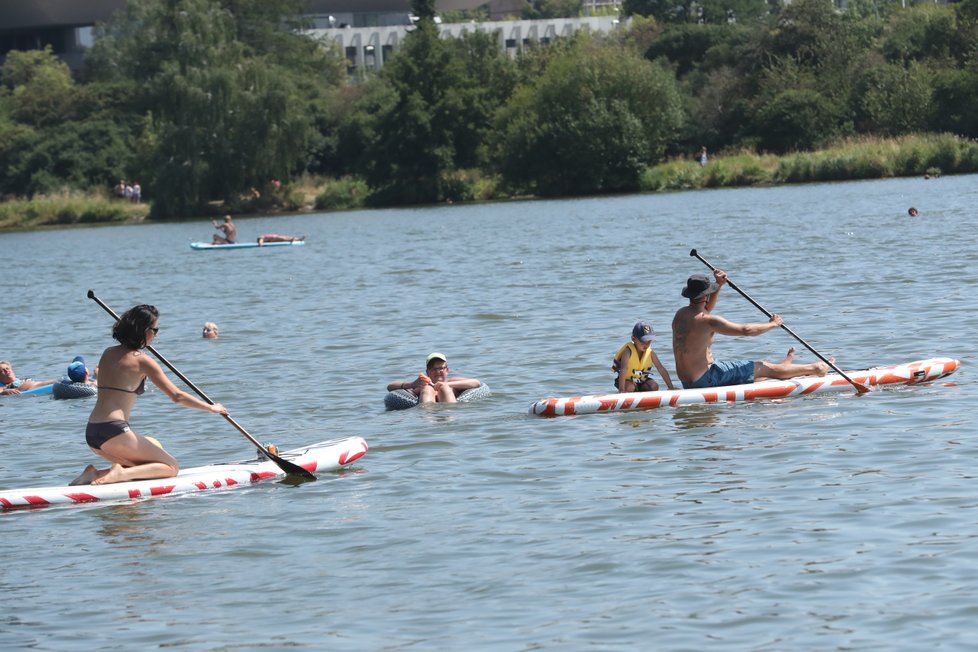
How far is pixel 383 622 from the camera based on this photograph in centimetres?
880

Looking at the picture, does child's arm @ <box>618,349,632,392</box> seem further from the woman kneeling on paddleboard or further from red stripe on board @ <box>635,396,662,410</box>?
the woman kneeling on paddleboard

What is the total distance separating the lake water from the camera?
8664mm

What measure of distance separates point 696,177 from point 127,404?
186 feet

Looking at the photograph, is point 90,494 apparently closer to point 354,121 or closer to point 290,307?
point 290,307

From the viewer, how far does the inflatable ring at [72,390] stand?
18797 mm

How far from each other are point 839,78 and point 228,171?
1134 inches

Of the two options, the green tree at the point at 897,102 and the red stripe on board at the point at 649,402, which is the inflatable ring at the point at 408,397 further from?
the green tree at the point at 897,102

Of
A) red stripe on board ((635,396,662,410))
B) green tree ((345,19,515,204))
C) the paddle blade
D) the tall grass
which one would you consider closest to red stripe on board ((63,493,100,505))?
the paddle blade

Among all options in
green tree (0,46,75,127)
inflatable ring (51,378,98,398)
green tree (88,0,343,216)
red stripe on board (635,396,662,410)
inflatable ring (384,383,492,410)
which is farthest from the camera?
green tree (0,46,75,127)

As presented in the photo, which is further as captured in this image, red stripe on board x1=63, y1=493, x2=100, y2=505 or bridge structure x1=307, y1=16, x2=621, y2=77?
bridge structure x1=307, y1=16, x2=621, y2=77

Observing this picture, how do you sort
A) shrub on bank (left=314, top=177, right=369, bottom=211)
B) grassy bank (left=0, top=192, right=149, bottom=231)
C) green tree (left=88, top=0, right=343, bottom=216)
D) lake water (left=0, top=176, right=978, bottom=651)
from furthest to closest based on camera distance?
grassy bank (left=0, top=192, right=149, bottom=231), shrub on bank (left=314, top=177, right=369, bottom=211), green tree (left=88, top=0, right=343, bottom=216), lake water (left=0, top=176, right=978, bottom=651)

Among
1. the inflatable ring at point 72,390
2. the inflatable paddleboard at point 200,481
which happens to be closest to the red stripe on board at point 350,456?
the inflatable paddleboard at point 200,481

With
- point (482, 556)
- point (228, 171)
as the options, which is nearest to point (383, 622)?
point (482, 556)

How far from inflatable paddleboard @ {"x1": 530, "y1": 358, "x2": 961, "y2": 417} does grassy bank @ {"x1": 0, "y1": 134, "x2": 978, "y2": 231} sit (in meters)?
45.8
